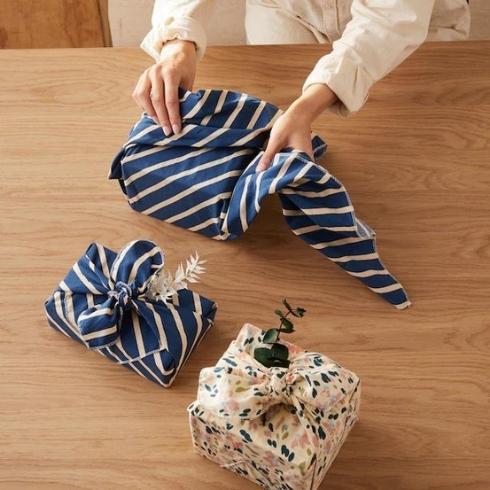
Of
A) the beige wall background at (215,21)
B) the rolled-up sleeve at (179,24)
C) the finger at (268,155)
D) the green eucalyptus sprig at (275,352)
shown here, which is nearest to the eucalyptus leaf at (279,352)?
the green eucalyptus sprig at (275,352)

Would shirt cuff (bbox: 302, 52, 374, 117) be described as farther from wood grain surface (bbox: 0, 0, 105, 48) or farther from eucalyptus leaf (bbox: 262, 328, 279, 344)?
wood grain surface (bbox: 0, 0, 105, 48)

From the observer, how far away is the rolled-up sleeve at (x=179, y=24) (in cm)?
125

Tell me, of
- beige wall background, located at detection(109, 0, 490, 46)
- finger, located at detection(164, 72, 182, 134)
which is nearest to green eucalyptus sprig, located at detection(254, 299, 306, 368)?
finger, located at detection(164, 72, 182, 134)

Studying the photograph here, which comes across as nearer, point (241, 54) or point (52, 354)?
point (52, 354)

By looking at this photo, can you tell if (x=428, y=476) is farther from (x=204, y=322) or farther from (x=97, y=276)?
(x=97, y=276)

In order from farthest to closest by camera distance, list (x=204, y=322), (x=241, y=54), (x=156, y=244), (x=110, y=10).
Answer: (x=110, y=10) < (x=241, y=54) < (x=156, y=244) < (x=204, y=322)

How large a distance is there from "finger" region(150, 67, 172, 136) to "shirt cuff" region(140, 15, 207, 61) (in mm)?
94

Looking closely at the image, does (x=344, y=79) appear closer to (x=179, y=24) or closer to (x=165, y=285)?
(x=179, y=24)

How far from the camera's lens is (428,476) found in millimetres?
Answer: 861

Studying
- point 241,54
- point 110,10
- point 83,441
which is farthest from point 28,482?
point 110,10

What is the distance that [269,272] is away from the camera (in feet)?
3.45

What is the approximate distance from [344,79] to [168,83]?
0.85 ft

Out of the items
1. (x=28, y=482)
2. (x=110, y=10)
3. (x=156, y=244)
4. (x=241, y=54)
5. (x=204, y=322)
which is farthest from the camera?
(x=110, y=10)

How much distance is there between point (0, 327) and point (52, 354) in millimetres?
81
